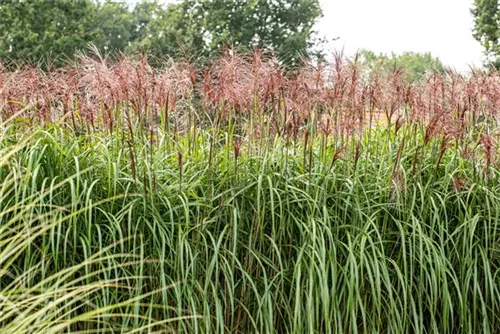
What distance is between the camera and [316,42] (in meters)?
23.7

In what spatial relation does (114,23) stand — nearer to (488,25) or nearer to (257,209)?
(488,25)

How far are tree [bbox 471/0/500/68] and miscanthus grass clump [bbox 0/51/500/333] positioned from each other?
16.0m

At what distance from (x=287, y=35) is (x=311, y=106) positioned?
66.7ft

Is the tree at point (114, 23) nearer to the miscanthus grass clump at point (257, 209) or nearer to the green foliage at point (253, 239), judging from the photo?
the miscanthus grass clump at point (257, 209)

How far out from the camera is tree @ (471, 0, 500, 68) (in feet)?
59.9

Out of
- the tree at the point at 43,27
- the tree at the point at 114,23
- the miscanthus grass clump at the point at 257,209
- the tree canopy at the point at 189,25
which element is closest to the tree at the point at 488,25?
the tree canopy at the point at 189,25

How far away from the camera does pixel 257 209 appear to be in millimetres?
3020

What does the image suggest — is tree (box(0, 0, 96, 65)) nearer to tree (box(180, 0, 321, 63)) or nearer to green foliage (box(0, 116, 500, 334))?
tree (box(180, 0, 321, 63))

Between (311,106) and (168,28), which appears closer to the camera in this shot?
(311,106)

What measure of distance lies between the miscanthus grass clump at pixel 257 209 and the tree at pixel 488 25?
52.3 feet

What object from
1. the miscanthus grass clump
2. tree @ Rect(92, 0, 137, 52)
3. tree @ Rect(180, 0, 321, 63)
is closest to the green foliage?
the miscanthus grass clump

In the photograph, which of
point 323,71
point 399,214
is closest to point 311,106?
point 323,71

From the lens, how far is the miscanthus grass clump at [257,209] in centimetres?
284

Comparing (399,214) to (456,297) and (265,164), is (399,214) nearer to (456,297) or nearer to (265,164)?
(456,297)
